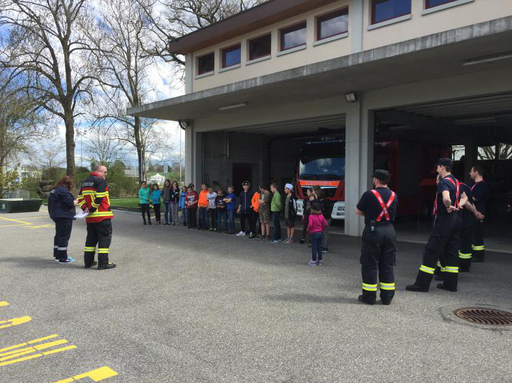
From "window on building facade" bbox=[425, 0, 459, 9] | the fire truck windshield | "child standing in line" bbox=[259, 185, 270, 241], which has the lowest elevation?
"child standing in line" bbox=[259, 185, 270, 241]

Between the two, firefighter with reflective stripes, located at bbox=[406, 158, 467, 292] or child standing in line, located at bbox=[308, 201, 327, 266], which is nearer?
firefighter with reflective stripes, located at bbox=[406, 158, 467, 292]

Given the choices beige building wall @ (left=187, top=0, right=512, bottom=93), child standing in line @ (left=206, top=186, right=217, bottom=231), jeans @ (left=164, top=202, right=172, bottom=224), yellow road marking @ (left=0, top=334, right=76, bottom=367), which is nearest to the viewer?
yellow road marking @ (left=0, top=334, right=76, bottom=367)

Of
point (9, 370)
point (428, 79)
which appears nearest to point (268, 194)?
point (428, 79)

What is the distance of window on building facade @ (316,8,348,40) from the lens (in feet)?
41.5

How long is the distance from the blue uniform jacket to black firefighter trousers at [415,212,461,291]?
21.7ft

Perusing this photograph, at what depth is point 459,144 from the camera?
18234mm

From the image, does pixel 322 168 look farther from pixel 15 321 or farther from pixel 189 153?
pixel 15 321

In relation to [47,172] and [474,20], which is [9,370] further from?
[47,172]

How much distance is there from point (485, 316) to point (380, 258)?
1.37m

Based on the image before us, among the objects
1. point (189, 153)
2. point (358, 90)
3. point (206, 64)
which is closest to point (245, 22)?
point (206, 64)

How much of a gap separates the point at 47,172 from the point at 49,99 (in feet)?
30.0

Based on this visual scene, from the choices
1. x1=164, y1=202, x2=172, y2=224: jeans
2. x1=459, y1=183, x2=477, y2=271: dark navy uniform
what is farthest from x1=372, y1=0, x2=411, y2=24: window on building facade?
x1=164, y1=202, x2=172, y2=224: jeans

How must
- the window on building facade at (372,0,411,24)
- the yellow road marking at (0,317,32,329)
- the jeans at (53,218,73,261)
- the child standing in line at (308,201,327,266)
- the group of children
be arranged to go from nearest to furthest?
the yellow road marking at (0,317,32,329) → the child standing in line at (308,201,327,266) → the jeans at (53,218,73,261) → the group of children → the window on building facade at (372,0,411,24)

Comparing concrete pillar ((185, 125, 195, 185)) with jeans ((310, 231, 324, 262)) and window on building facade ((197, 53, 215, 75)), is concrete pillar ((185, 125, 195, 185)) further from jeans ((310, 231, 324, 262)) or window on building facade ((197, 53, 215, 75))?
jeans ((310, 231, 324, 262))
